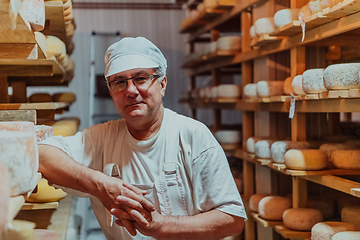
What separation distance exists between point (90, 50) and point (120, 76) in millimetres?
3607

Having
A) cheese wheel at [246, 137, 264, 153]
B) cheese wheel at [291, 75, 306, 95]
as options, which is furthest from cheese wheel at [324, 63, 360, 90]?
cheese wheel at [246, 137, 264, 153]

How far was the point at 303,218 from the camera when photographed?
2.33 metres

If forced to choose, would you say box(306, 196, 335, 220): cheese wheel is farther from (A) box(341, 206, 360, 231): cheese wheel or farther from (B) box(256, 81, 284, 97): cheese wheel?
(B) box(256, 81, 284, 97): cheese wheel

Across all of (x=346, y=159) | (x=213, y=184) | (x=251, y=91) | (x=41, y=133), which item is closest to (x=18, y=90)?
(x=41, y=133)

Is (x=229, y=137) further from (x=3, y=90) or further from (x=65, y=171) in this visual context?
(x=65, y=171)

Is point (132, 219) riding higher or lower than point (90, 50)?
lower

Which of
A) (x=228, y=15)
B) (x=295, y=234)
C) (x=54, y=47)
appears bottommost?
(x=295, y=234)

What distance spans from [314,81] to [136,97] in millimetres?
1019

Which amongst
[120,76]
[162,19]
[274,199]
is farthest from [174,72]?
[120,76]

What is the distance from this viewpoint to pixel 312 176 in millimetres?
2225

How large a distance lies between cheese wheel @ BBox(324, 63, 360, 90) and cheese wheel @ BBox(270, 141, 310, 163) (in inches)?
24.6

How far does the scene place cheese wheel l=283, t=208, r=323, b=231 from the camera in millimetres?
2318

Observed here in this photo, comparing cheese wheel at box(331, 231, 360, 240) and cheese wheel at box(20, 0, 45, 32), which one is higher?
cheese wheel at box(20, 0, 45, 32)

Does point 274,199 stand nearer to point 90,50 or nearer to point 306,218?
point 306,218
